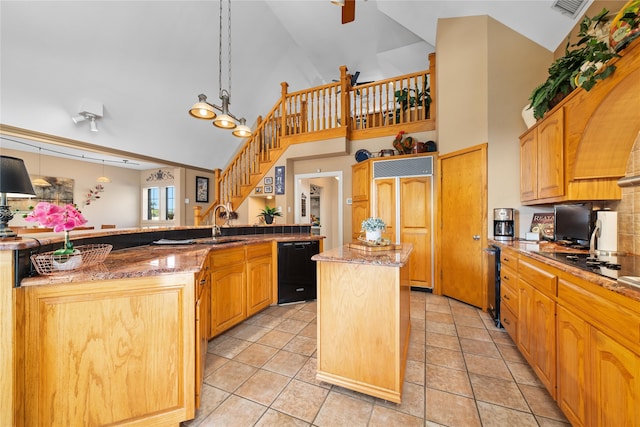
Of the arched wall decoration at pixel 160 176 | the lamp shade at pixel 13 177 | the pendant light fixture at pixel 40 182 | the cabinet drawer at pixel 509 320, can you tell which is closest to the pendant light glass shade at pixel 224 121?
the lamp shade at pixel 13 177

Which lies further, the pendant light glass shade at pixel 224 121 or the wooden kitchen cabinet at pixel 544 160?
the pendant light glass shade at pixel 224 121

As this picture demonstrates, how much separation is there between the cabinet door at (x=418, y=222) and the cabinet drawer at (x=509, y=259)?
1.31 m

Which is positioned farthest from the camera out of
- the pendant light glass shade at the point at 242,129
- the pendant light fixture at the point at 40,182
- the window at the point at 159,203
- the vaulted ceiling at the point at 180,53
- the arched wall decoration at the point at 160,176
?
the window at the point at 159,203

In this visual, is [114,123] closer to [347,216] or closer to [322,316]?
[347,216]

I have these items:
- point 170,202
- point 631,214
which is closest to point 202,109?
point 631,214

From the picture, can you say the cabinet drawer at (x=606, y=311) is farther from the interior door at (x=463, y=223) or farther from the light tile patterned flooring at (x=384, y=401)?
the interior door at (x=463, y=223)

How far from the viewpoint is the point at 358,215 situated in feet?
14.5

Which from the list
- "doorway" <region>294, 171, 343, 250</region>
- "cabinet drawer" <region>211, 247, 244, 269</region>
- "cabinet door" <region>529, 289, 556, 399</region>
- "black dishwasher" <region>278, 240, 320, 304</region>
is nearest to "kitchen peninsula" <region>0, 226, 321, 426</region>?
"cabinet drawer" <region>211, 247, 244, 269</region>

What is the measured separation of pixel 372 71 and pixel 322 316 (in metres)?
8.09

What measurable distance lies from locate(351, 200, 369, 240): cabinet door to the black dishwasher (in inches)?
50.1

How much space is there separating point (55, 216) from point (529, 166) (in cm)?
382

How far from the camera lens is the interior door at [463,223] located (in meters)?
3.10

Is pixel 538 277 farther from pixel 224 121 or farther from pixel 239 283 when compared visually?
pixel 224 121

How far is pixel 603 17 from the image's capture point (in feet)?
5.74
